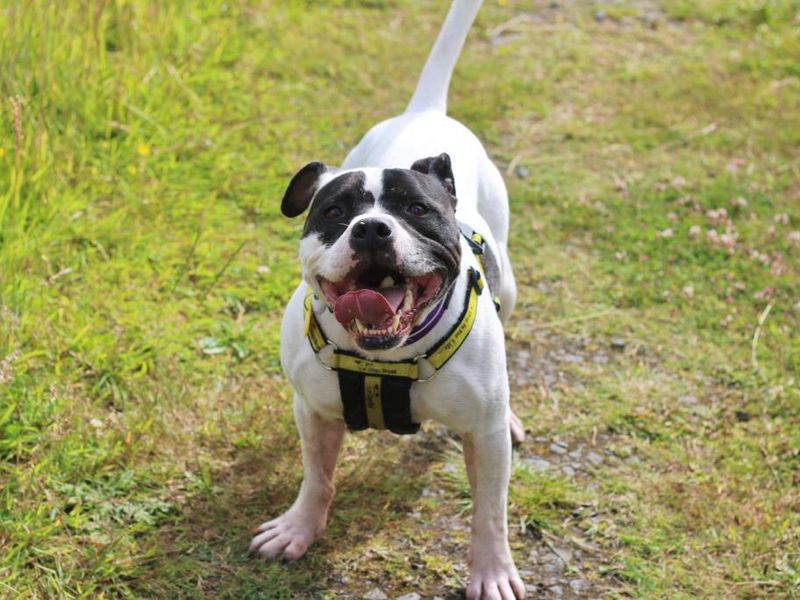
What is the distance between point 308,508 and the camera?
3.50m

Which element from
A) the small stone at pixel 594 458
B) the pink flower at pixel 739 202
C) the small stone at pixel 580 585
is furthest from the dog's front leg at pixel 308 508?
the pink flower at pixel 739 202

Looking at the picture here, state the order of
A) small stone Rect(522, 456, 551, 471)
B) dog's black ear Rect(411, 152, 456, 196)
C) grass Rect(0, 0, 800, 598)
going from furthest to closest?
small stone Rect(522, 456, 551, 471)
grass Rect(0, 0, 800, 598)
dog's black ear Rect(411, 152, 456, 196)

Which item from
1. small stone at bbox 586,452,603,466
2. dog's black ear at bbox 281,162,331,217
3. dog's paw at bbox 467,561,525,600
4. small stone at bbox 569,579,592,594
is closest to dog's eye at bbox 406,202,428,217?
dog's black ear at bbox 281,162,331,217

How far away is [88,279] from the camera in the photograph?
4.58 meters

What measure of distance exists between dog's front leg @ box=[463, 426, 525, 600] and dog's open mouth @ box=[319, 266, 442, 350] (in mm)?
531

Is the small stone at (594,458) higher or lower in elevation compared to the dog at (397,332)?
lower

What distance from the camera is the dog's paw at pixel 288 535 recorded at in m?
3.47

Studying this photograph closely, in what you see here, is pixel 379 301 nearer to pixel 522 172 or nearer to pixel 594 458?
pixel 594 458

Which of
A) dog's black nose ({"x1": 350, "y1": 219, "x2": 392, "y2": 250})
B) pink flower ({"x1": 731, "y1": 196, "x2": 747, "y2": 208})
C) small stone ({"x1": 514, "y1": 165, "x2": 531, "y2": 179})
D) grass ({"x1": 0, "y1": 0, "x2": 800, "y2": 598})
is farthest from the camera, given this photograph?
small stone ({"x1": 514, "y1": 165, "x2": 531, "y2": 179})

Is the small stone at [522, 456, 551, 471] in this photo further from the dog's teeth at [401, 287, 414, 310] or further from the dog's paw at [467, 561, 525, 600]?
the dog's teeth at [401, 287, 414, 310]

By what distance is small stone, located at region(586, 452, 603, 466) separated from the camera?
4.07m

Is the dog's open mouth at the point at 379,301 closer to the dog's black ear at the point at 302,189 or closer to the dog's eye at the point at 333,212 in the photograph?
the dog's eye at the point at 333,212

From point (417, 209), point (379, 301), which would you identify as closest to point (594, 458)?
point (417, 209)

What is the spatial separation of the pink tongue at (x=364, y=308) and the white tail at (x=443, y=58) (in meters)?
1.44
